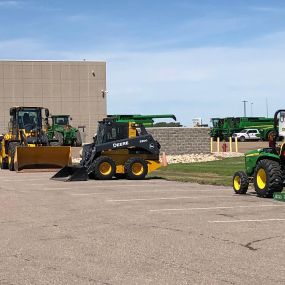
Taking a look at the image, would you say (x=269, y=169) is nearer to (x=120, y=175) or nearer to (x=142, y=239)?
(x=142, y=239)

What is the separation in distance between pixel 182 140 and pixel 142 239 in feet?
102

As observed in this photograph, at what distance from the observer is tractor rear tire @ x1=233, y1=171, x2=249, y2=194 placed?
1558 cm

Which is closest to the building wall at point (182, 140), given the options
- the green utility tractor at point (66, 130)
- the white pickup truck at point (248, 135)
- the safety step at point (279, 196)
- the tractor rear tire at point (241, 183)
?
the green utility tractor at point (66, 130)

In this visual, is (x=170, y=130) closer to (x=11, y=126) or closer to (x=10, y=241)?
(x=11, y=126)

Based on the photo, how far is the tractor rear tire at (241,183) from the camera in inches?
613

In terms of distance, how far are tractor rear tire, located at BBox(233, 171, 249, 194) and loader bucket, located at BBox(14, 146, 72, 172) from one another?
42.5 feet

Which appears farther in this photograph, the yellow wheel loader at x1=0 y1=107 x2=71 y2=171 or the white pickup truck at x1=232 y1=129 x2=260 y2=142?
the white pickup truck at x1=232 y1=129 x2=260 y2=142

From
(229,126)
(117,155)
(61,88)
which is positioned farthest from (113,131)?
(61,88)

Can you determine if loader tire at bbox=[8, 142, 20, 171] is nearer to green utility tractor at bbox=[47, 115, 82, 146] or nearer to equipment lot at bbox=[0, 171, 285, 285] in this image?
equipment lot at bbox=[0, 171, 285, 285]

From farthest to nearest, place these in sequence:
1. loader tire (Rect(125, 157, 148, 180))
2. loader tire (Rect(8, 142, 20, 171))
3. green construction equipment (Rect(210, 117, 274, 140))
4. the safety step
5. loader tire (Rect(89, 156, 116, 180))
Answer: green construction equipment (Rect(210, 117, 274, 140)), loader tire (Rect(8, 142, 20, 171)), loader tire (Rect(125, 157, 148, 180)), loader tire (Rect(89, 156, 116, 180)), the safety step

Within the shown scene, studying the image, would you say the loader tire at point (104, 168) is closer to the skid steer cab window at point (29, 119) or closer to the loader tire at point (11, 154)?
the loader tire at point (11, 154)

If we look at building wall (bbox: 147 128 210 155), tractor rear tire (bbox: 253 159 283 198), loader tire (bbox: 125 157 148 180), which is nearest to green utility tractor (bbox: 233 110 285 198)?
tractor rear tire (bbox: 253 159 283 198)

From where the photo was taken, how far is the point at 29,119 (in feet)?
102

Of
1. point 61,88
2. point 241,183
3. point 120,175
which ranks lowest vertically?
point 120,175
